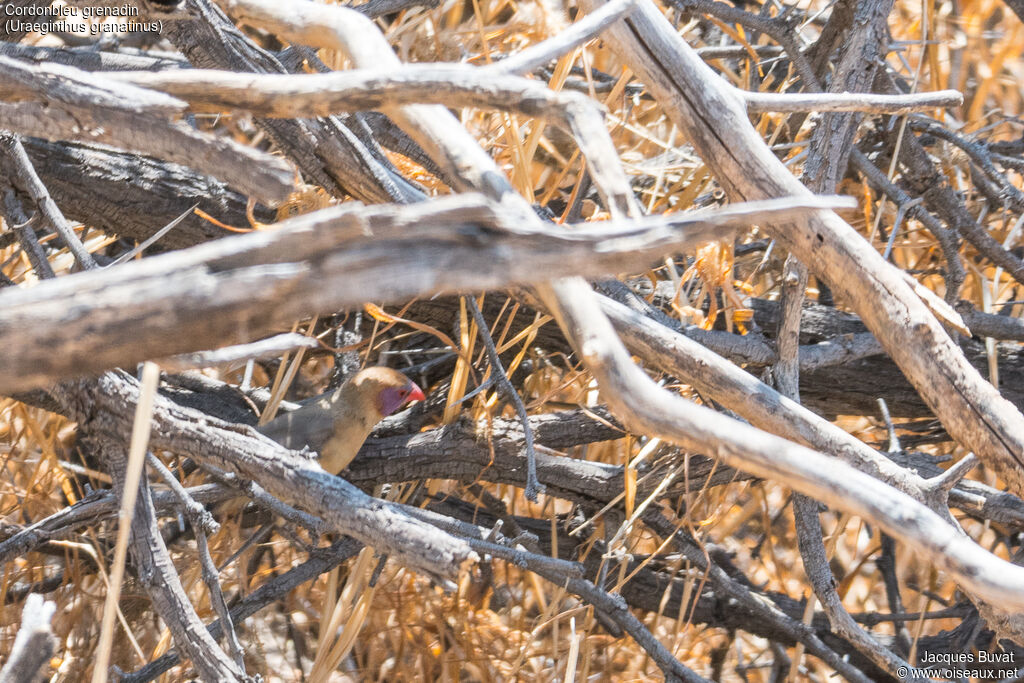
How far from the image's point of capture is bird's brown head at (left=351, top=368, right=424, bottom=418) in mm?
2303

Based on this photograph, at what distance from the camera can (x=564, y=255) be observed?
877mm

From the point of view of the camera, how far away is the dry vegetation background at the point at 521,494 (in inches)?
82.0

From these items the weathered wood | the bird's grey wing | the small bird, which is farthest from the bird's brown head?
the weathered wood

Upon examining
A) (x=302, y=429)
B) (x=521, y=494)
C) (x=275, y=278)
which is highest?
(x=275, y=278)

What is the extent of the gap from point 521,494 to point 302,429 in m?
0.68

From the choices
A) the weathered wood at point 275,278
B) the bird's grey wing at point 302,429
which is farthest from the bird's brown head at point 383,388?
the weathered wood at point 275,278

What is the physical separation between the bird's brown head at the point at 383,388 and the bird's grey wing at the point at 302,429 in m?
0.13

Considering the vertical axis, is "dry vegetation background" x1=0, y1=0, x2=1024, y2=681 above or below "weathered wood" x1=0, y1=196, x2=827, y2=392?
below

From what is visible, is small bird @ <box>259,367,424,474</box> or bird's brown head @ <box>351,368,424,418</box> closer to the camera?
small bird @ <box>259,367,424,474</box>

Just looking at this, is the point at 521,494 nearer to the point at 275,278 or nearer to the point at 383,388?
the point at 383,388

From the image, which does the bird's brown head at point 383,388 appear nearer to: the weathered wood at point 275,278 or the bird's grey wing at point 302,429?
the bird's grey wing at point 302,429

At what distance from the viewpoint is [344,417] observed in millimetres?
2176

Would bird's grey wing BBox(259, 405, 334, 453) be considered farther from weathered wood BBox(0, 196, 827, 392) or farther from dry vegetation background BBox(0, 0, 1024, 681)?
weathered wood BBox(0, 196, 827, 392)

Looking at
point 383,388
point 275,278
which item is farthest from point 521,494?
point 275,278
